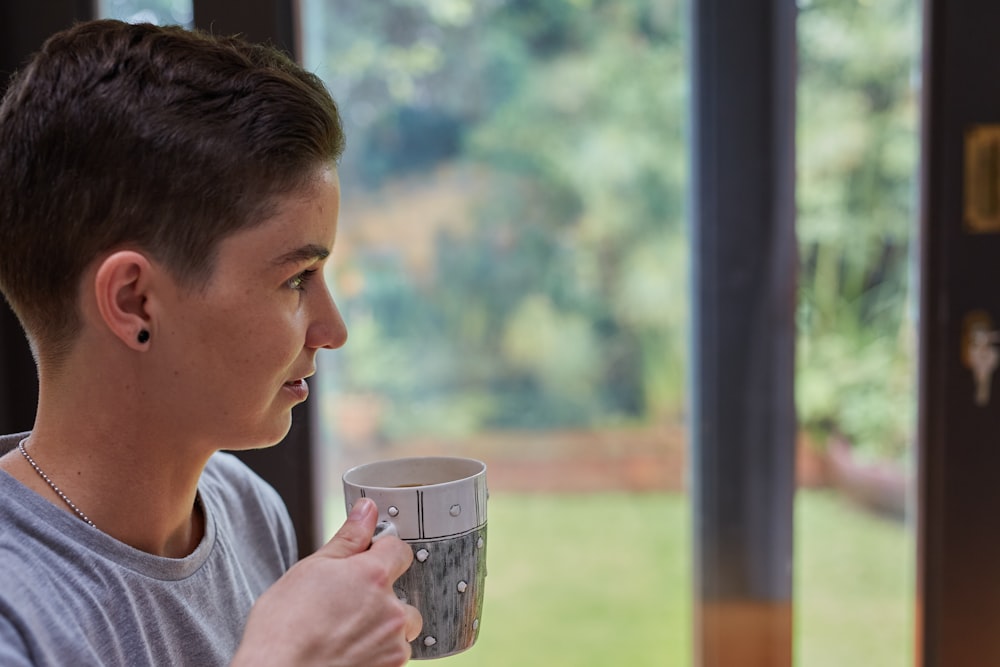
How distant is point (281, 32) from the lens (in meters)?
1.26

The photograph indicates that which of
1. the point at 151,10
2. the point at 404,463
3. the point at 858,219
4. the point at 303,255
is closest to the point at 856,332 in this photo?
the point at 858,219

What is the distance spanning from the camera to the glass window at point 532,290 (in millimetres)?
1460

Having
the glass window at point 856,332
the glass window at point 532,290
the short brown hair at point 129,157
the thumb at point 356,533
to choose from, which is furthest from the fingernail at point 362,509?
the glass window at point 856,332

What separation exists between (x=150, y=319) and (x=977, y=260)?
1.17 meters

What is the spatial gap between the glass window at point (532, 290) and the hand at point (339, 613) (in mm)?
758

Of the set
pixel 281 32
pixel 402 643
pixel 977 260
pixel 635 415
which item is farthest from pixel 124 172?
pixel 977 260

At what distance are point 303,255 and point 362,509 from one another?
0.21 metres

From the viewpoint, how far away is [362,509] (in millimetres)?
734

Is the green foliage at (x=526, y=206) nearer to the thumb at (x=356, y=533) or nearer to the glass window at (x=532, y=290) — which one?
the glass window at (x=532, y=290)

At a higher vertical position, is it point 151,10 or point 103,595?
point 151,10

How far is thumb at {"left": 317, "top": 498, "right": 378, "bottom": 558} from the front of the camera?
705 millimetres

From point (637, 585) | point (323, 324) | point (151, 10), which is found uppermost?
point (151, 10)

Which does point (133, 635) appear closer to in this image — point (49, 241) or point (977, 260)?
point (49, 241)

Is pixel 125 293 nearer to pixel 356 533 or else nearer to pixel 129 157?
pixel 129 157
